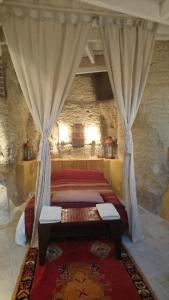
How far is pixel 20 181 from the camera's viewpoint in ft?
13.5

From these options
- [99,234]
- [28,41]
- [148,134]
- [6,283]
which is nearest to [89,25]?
[28,41]

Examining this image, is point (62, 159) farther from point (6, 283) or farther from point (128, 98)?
point (6, 283)

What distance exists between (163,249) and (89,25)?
262 cm

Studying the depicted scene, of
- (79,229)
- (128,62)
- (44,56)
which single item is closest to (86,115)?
(128,62)

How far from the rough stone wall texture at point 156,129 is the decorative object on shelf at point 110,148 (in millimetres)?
1279

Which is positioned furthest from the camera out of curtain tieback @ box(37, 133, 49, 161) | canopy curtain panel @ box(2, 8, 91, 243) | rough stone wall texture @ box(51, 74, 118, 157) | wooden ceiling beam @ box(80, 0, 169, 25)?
rough stone wall texture @ box(51, 74, 118, 157)

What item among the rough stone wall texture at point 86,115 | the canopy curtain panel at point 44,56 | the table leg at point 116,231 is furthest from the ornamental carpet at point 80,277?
the rough stone wall texture at point 86,115

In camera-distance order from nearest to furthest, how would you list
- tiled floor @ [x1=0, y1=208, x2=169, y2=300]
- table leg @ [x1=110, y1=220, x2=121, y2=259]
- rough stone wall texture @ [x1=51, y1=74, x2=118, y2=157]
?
tiled floor @ [x1=0, y1=208, x2=169, y2=300], table leg @ [x1=110, y1=220, x2=121, y2=259], rough stone wall texture @ [x1=51, y1=74, x2=118, y2=157]

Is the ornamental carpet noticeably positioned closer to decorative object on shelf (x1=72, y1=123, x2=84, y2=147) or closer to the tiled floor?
the tiled floor

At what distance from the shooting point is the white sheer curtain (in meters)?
2.49

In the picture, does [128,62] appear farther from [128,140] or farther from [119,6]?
[128,140]

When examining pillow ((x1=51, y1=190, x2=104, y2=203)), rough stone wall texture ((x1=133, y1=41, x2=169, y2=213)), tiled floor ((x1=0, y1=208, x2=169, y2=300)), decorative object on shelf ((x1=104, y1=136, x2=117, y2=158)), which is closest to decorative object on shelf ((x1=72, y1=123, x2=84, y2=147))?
decorative object on shelf ((x1=104, y1=136, x2=117, y2=158))

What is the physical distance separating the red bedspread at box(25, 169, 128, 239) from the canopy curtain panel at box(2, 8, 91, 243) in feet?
0.62

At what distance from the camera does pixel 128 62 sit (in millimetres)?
2514
